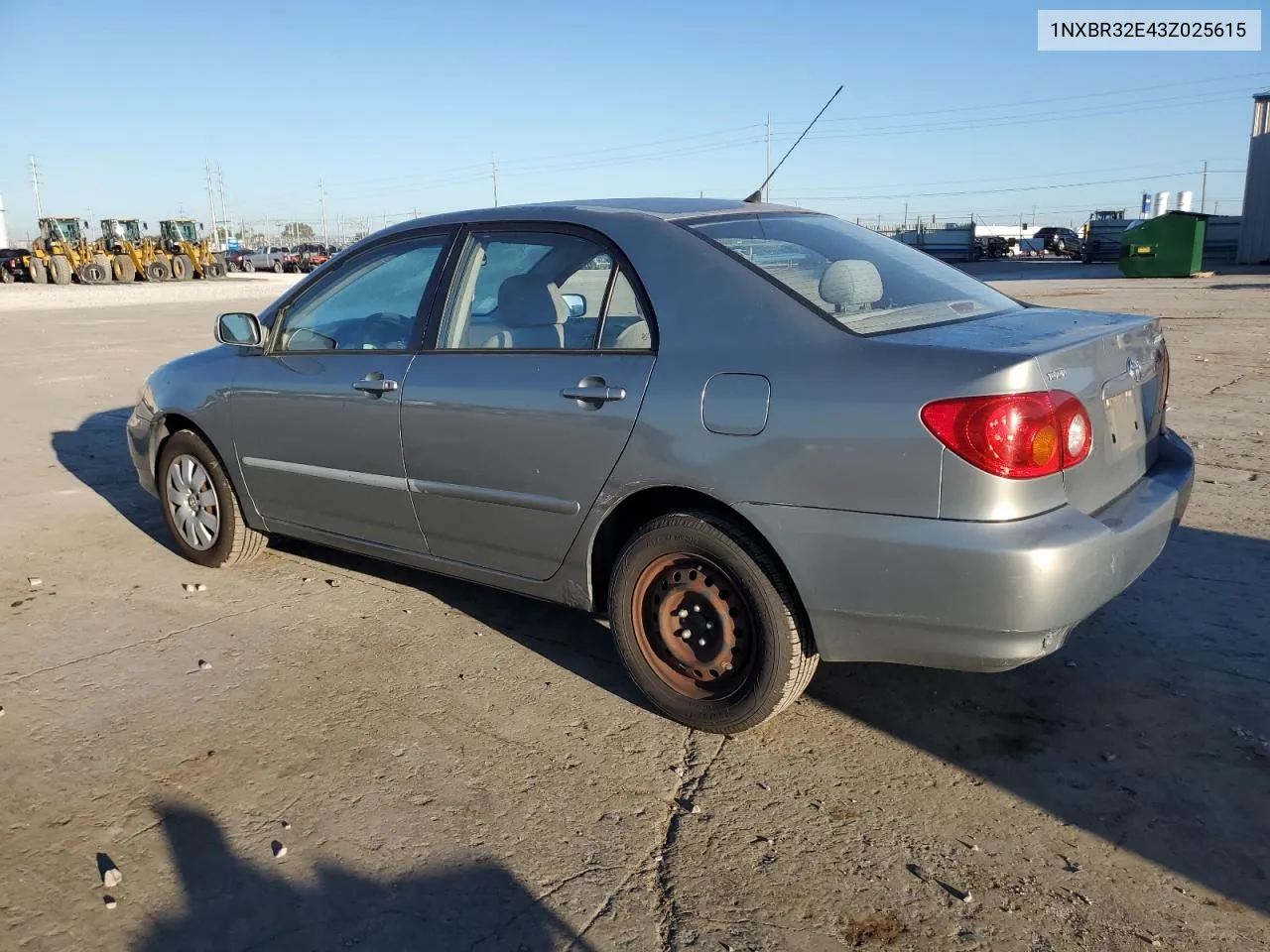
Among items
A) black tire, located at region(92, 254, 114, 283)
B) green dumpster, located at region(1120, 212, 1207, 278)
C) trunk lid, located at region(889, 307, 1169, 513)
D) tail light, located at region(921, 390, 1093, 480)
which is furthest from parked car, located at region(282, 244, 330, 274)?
tail light, located at region(921, 390, 1093, 480)

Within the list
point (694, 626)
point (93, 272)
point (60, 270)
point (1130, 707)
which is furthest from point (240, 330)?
point (60, 270)

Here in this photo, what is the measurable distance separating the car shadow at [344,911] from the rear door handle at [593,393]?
1.42 metres

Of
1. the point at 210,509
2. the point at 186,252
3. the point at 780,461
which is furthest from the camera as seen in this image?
the point at 186,252

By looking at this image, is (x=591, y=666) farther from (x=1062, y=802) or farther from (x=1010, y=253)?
(x=1010, y=253)

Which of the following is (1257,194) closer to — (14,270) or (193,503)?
(193,503)

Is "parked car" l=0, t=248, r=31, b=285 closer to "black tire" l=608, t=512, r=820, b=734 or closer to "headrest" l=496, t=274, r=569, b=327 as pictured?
"headrest" l=496, t=274, r=569, b=327

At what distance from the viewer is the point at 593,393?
10.7 ft

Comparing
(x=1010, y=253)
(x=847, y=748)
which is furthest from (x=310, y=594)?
(x=1010, y=253)

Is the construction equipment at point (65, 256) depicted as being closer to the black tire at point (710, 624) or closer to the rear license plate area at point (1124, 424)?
the black tire at point (710, 624)

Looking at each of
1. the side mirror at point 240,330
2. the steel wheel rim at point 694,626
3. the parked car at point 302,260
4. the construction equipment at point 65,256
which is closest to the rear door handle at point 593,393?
the steel wheel rim at point 694,626

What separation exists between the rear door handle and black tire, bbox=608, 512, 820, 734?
16.6 inches

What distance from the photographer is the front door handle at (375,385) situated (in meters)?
3.88

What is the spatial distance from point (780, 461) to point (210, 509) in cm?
319

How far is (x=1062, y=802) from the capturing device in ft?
9.29
